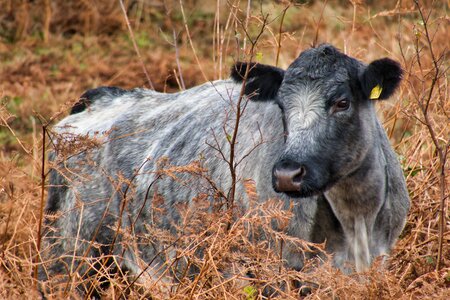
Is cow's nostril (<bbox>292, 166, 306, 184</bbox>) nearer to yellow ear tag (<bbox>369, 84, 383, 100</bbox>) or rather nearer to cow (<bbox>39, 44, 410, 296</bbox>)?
cow (<bbox>39, 44, 410, 296</bbox>)

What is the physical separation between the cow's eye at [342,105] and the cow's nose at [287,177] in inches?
21.2

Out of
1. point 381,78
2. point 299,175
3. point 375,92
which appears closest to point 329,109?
point 375,92

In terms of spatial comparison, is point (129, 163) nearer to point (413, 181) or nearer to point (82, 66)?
point (413, 181)

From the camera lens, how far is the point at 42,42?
1448 cm

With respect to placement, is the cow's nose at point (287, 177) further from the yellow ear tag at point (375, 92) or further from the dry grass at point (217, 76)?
the yellow ear tag at point (375, 92)

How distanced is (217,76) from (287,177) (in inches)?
163

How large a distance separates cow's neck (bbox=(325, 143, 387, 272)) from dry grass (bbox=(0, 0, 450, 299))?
299 millimetres

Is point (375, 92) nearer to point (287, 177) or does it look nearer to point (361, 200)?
point (361, 200)

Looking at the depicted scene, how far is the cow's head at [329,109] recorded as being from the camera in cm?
536

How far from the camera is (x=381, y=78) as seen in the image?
18.5 ft

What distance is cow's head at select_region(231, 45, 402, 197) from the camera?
5.36m

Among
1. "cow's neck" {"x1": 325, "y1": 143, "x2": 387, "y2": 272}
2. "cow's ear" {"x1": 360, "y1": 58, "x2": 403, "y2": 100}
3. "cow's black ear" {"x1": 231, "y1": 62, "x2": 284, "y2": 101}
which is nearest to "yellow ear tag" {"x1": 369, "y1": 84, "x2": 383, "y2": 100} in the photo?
"cow's ear" {"x1": 360, "y1": 58, "x2": 403, "y2": 100}

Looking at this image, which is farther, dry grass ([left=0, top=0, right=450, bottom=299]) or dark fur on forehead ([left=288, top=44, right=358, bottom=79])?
dark fur on forehead ([left=288, top=44, right=358, bottom=79])

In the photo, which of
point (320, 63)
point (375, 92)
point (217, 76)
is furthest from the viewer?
point (217, 76)
